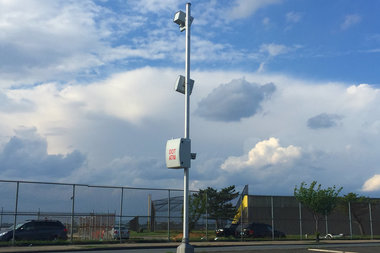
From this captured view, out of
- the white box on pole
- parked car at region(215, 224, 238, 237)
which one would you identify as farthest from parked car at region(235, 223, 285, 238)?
the white box on pole

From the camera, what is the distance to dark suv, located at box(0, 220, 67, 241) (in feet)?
80.9

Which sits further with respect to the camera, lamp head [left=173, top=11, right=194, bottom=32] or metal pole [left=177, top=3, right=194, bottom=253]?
lamp head [left=173, top=11, right=194, bottom=32]

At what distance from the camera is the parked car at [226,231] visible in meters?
32.2

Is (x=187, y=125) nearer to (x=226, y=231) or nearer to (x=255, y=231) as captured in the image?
(x=226, y=231)

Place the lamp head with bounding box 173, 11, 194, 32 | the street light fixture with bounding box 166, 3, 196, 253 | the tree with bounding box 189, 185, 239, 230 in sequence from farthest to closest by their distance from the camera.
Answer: the tree with bounding box 189, 185, 239, 230 < the lamp head with bounding box 173, 11, 194, 32 < the street light fixture with bounding box 166, 3, 196, 253

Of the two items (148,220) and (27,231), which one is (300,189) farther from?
(27,231)

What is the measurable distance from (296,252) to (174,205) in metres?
11.7

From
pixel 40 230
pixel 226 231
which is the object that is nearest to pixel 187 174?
pixel 40 230

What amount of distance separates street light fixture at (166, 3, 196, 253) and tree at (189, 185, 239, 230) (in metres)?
16.3

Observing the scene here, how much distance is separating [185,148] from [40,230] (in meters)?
17.0

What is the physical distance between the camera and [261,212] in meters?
45.0

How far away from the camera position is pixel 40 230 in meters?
A: 25.5

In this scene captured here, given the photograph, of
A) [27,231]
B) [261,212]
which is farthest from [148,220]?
[261,212]

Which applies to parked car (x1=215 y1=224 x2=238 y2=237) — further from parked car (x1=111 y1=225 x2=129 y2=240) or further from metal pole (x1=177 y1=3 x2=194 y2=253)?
metal pole (x1=177 y1=3 x2=194 y2=253)
